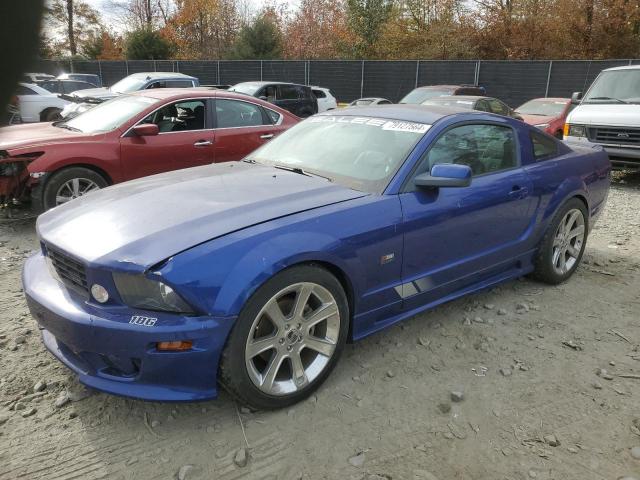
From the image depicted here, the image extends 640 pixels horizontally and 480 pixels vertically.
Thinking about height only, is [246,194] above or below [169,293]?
above

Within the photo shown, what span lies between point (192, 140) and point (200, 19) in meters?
37.2

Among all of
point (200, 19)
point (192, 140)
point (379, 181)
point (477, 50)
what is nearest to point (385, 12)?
point (477, 50)

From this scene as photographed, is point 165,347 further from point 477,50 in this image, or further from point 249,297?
point 477,50

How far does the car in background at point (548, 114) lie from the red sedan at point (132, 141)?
22.3ft

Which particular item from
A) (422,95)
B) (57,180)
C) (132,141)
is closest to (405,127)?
(132,141)

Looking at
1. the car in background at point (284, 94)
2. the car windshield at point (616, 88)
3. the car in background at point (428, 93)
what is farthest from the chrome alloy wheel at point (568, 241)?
the car in background at point (284, 94)

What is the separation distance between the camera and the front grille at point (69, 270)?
2525 mm

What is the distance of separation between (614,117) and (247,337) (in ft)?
27.0

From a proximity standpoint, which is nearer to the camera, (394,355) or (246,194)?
(246,194)

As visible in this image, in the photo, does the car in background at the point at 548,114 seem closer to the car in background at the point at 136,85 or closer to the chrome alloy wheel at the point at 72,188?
the car in background at the point at 136,85

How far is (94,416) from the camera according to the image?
8.66 feet

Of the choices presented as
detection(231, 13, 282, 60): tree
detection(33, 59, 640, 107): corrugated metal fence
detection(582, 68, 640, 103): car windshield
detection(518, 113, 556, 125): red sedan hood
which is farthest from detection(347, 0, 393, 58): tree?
detection(582, 68, 640, 103): car windshield

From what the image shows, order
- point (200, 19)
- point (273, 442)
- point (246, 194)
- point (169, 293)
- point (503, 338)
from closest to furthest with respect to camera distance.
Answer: point (169, 293), point (273, 442), point (246, 194), point (503, 338), point (200, 19)

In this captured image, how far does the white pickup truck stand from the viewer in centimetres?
834
